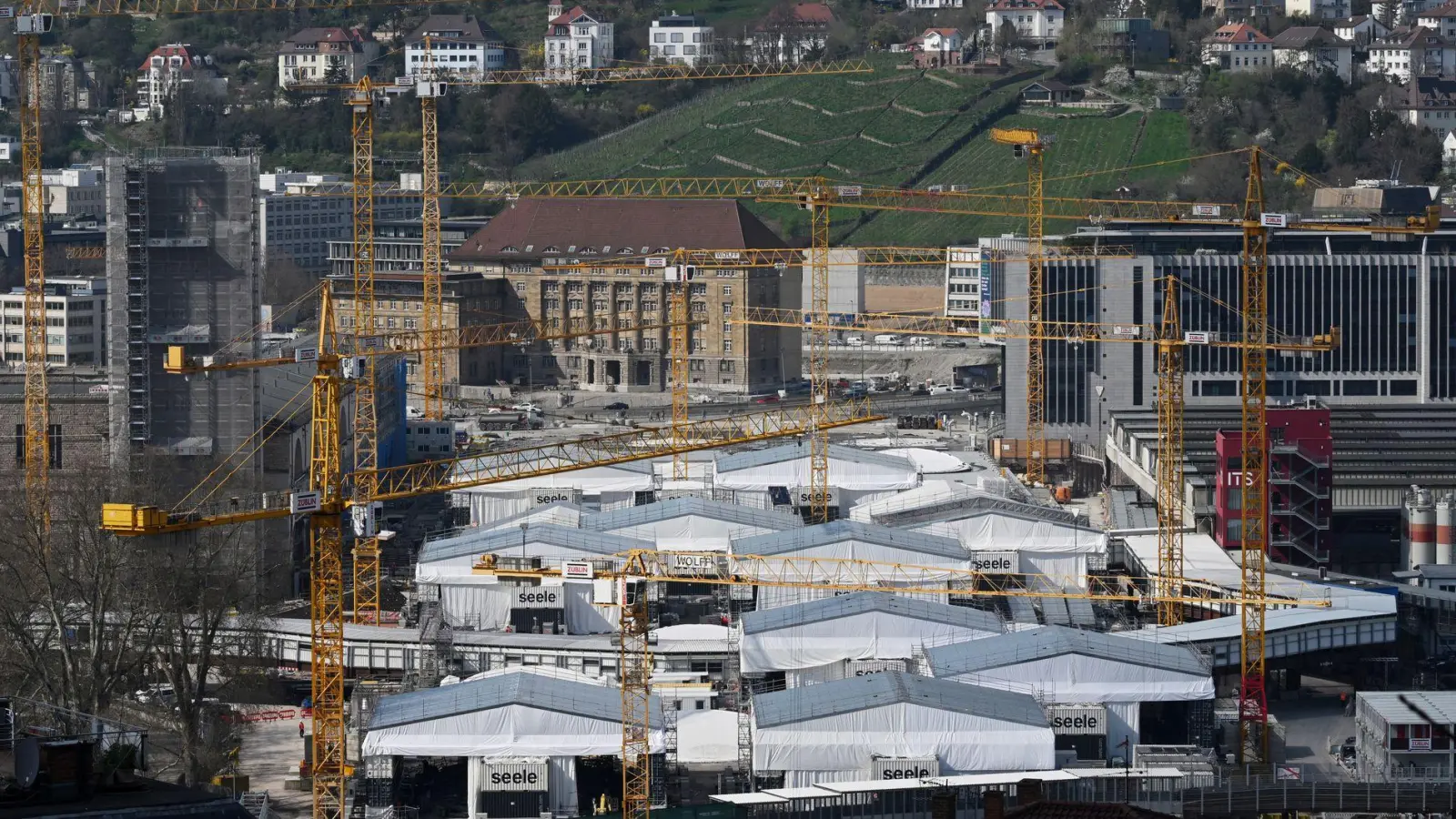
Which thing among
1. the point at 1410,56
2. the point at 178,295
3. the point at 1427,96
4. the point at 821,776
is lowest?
the point at 821,776

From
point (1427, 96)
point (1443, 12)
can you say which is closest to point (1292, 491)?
point (1427, 96)

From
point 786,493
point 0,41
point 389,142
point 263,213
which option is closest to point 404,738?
point 786,493

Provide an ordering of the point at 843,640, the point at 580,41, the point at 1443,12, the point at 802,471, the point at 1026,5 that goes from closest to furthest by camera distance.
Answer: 1. the point at 843,640
2. the point at 802,471
3. the point at 1026,5
4. the point at 580,41
5. the point at 1443,12

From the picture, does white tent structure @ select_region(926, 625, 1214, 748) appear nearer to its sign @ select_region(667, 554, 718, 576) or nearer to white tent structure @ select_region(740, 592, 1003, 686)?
white tent structure @ select_region(740, 592, 1003, 686)

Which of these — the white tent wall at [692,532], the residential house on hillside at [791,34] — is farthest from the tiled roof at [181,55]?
the white tent wall at [692,532]

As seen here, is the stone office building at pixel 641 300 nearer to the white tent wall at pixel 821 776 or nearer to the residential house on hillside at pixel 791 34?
the residential house on hillside at pixel 791 34

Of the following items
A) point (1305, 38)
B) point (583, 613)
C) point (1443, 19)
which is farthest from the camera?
point (1443, 19)

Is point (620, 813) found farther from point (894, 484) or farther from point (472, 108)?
point (472, 108)

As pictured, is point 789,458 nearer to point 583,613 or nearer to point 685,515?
point 685,515

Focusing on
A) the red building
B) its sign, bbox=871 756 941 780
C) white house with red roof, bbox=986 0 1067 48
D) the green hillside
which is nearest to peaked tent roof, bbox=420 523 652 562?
the red building
